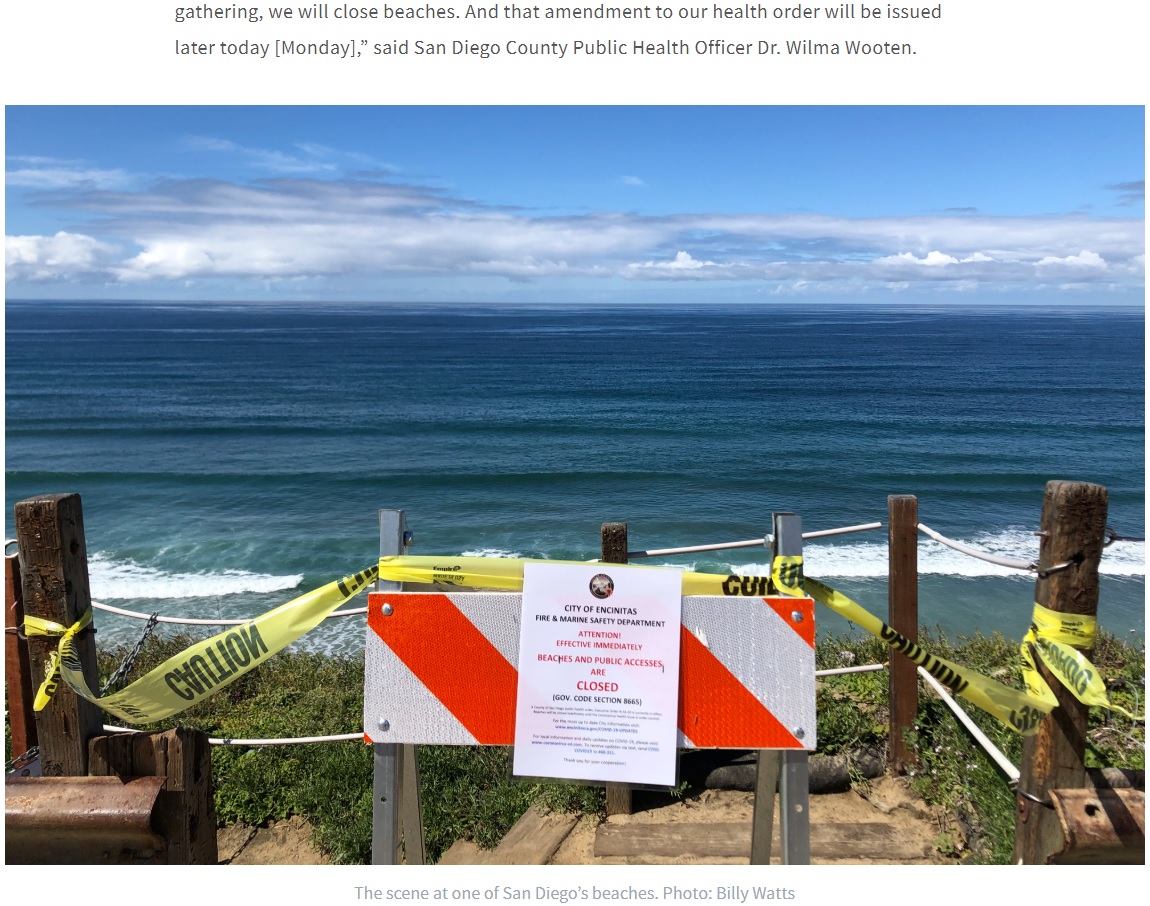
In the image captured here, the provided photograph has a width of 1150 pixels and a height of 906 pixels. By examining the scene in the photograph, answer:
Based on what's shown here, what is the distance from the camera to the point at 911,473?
2470cm

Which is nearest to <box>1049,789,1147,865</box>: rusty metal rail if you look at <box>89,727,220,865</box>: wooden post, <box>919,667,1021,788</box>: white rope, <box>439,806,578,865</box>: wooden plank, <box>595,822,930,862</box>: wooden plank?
<box>919,667,1021,788</box>: white rope

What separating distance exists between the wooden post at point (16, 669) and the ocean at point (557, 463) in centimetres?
627

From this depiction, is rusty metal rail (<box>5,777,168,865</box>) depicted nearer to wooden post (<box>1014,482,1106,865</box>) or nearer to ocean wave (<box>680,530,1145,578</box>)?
wooden post (<box>1014,482,1106,865</box>)

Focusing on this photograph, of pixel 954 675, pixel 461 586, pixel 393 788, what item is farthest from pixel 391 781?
pixel 954 675

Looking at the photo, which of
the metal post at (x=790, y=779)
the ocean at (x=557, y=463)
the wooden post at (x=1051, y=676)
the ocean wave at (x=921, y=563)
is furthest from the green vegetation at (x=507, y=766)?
the ocean wave at (x=921, y=563)

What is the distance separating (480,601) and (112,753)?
1425 millimetres

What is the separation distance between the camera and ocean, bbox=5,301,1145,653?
15.0 m

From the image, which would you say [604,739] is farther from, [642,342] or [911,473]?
[642,342]

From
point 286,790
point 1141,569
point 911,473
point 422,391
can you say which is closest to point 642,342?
point 422,391

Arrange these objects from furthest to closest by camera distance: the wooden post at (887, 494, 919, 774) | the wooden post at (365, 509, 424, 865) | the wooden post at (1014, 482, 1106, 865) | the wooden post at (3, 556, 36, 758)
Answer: the wooden post at (887, 494, 919, 774) < the wooden post at (3, 556, 36, 758) < the wooden post at (365, 509, 424, 865) < the wooden post at (1014, 482, 1106, 865)

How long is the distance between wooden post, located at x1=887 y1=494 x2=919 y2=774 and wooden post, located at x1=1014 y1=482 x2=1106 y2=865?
66.6 inches

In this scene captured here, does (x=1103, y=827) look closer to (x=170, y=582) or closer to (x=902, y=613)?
(x=902, y=613)

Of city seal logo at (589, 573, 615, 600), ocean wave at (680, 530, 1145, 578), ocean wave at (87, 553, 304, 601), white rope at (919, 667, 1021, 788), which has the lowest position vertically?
ocean wave at (87, 553, 304, 601)

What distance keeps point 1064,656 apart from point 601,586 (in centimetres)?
157
